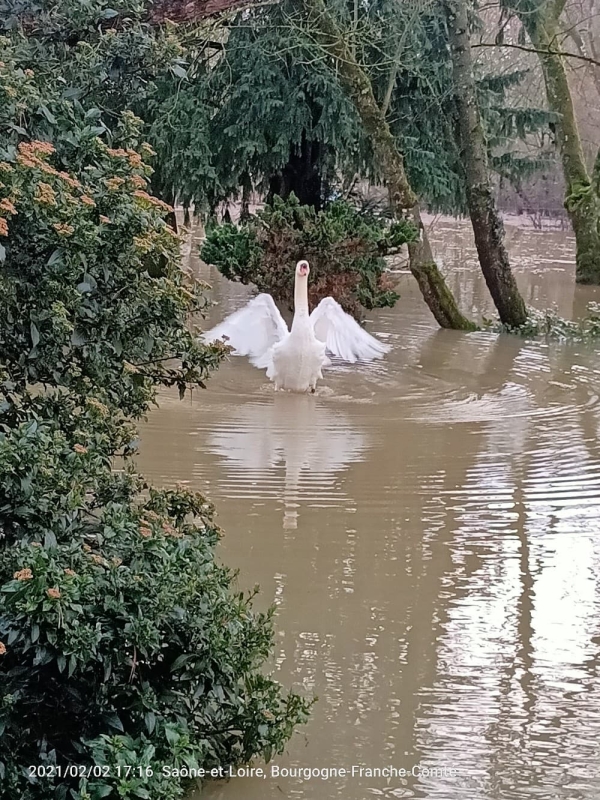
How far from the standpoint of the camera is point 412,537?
6.13m

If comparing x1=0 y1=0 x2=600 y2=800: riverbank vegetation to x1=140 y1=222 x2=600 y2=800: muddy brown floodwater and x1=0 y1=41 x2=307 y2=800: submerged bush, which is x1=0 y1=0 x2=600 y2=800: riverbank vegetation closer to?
x1=0 y1=41 x2=307 y2=800: submerged bush

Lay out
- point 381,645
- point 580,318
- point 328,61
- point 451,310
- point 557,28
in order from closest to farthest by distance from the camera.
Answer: point 381,645
point 328,61
point 451,310
point 580,318
point 557,28

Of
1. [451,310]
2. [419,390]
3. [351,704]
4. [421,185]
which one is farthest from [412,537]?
[421,185]

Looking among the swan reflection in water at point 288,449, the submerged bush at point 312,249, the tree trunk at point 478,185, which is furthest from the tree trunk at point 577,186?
the swan reflection in water at point 288,449

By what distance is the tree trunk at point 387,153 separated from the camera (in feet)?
41.4

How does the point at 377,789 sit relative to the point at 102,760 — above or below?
below

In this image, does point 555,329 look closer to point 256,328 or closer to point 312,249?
point 312,249

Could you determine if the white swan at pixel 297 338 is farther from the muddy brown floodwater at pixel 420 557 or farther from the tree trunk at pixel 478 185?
the tree trunk at pixel 478 185

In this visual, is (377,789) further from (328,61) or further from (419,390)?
(328,61)

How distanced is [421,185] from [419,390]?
5.59m

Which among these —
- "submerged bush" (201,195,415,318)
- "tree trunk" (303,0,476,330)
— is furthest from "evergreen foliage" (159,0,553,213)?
"submerged bush" (201,195,415,318)

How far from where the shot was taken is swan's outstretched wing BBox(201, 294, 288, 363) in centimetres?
1086

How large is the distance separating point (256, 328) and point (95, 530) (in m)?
7.79

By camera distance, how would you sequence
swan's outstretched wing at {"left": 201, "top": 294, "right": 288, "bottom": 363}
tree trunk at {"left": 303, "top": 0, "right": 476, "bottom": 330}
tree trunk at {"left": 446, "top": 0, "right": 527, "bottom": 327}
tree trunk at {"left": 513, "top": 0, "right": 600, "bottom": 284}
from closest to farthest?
swan's outstretched wing at {"left": 201, "top": 294, "right": 288, "bottom": 363}
tree trunk at {"left": 303, "top": 0, "right": 476, "bottom": 330}
tree trunk at {"left": 446, "top": 0, "right": 527, "bottom": 327}
tree trunk at {"left": 513, "top": 0, "right": 600, "bottom": 284}
